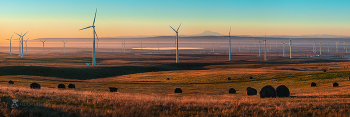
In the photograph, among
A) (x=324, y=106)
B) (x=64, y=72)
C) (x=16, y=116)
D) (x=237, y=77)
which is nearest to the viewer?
(x=16, y=116)

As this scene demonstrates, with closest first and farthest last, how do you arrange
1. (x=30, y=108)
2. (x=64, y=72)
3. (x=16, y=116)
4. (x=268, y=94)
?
1. (x=16, y=116)
2. (x=30, y=108)
3. (x=268, y=94)
4. (x=64, y=72)

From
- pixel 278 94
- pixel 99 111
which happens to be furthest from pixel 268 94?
pixel 99 111

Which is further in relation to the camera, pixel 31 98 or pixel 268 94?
pixel 268 94

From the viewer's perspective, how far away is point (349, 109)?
17.9 metres

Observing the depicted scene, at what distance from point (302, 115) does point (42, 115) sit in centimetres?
1416

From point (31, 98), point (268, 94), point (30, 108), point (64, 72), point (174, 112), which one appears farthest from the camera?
point (64, 72)

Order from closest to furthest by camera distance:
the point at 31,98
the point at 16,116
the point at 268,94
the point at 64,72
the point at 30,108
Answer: the point at 16,116
the point at 30,108
the point at 31,98
the point at 268,94
the point at 64,72

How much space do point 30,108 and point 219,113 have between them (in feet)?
33.9

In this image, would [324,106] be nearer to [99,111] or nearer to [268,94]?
[268,94]

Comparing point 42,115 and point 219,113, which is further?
point 219,113

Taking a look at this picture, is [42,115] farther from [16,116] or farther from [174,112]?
[174,112]

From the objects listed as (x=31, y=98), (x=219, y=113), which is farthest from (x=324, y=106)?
A: (x=31, y=98)

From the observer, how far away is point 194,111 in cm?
1739

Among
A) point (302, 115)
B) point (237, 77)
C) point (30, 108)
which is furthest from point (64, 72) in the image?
point (302, 115)
